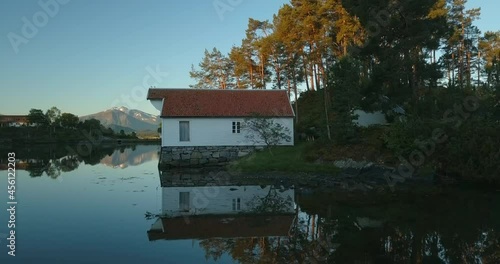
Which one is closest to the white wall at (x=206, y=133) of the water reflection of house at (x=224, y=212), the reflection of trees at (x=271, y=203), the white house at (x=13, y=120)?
the water reflection of house at (x=224, y=212)

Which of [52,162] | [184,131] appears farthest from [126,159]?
[184,131]

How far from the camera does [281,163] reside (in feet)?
72.4

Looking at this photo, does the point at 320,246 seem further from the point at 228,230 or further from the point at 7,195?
the point at 7,195

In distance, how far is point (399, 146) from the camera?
2033 cm

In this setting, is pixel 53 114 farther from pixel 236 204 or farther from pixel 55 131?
pixel 236 204

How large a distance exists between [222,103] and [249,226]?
1839 cm

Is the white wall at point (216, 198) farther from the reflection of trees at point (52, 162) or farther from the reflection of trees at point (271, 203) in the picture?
the reflection of trees at point (52, 162)

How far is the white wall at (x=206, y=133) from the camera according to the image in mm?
26125

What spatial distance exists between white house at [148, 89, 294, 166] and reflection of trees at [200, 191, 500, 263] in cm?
1403

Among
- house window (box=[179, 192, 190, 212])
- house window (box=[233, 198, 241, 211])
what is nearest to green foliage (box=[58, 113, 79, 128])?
house window (box=[179, 192, 190, 212])

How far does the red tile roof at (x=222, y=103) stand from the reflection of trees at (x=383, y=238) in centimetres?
1470

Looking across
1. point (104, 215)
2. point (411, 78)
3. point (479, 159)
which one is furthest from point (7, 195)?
point (411, 78)

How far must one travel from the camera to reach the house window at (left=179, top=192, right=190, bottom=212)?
42.5ft

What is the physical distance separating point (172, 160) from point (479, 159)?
18454mm
